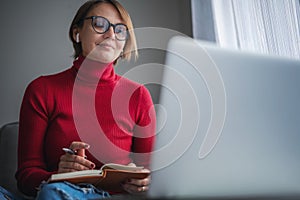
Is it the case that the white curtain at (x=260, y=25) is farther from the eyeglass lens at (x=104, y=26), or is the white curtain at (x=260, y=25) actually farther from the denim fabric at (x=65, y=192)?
the denim fabric at (x=65, y=192)

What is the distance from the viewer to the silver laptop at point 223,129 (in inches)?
24.9

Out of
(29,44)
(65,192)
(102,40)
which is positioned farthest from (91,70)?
(29,44)

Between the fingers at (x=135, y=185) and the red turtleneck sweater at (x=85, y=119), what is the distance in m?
0.23

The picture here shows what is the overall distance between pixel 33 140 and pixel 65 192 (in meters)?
0.44

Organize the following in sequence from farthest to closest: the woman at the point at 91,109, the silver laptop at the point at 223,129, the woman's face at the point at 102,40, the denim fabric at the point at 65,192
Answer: the woman's face at the point at 102,40 → the woman at the point at 91,109 → the denim fabric at the point at 65,192 → the silver laptop at the point at 223,129

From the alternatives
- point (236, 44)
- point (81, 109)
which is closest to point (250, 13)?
point (236, 44)

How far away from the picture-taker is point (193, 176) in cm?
63

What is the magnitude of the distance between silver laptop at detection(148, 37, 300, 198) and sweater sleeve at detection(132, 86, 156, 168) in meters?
0.77

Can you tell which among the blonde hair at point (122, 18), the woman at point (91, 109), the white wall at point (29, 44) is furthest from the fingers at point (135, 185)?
the white wall at point (29, 44)

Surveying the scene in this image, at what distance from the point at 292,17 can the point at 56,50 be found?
1253 millimetres

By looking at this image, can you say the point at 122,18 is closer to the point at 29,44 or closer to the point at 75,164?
the point at 75,164

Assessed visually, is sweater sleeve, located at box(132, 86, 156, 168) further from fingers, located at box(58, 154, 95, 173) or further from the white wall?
the white wall

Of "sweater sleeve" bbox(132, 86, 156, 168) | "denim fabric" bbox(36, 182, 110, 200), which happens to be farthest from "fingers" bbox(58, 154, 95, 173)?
"sweater sleeve" bbox(132, 86, 156, 168)

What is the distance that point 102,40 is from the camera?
4.91 feet
